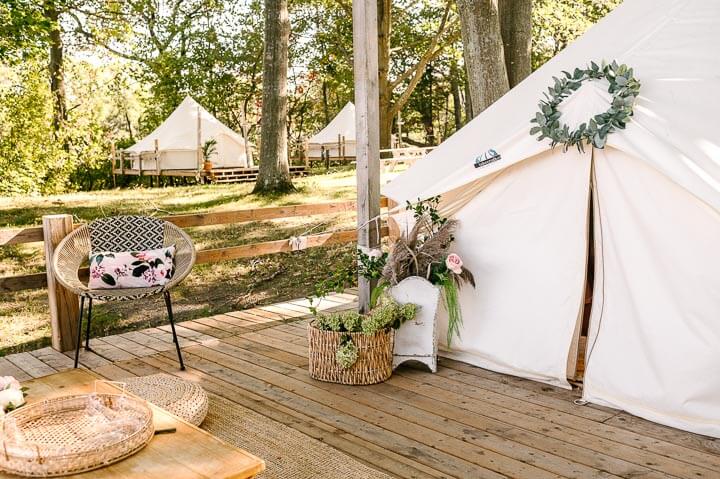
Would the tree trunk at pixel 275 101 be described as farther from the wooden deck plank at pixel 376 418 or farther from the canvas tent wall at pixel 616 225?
the canvas tent wall at pixel 616 225

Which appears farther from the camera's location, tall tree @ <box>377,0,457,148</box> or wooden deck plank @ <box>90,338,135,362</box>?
tall tree @ <box>377,0,457,148</box>

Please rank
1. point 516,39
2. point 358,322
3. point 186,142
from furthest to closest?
point 186,142 < point 516,39 < point 358,322

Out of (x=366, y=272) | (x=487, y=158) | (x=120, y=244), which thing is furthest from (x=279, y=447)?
(x=120, y=244)

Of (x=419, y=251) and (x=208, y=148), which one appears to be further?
(x=208, y=148)

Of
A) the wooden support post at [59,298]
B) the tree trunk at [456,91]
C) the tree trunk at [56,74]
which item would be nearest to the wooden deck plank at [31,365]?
the wooden support post at [59,298]

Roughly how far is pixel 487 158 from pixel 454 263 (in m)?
0.57

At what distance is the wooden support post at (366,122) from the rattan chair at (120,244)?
1.01 metres

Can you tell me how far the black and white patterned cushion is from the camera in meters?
4.24

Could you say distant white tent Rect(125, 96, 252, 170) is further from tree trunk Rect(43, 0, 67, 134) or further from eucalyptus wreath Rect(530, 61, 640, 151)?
eucalyptus wreath Rect(530, 61, 640, 151)

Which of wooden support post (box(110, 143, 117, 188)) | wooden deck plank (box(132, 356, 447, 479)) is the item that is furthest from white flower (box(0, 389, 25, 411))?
wooden support post (box(110, 143, 117, 188))

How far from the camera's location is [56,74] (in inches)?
518

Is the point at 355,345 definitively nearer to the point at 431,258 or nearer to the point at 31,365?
the point at 431,258

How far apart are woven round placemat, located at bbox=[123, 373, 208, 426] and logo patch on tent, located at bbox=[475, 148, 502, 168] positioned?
174 centimetres

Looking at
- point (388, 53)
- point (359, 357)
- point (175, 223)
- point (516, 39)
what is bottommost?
point (359, 357)
